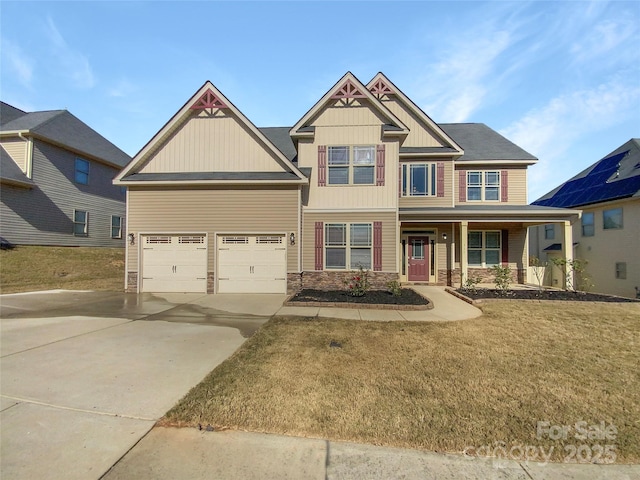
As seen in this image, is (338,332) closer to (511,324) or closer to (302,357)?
(302,357)

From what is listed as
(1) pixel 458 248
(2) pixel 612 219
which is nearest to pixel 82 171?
(1) pixel 458 248

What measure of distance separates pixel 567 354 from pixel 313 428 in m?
4.73

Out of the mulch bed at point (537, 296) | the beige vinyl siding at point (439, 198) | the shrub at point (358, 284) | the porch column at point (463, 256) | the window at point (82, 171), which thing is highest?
the window at point (82, 171)

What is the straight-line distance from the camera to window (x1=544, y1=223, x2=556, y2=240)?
63.6ft

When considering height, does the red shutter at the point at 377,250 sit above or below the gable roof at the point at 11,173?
below

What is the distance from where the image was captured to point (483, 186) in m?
14.4

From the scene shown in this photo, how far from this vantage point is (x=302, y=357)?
479cm

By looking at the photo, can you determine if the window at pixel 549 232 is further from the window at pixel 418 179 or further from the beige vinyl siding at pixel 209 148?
the beige vinyl siding at pixel 209 148

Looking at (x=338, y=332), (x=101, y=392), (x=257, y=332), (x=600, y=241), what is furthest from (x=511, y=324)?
(x=600, y=241)

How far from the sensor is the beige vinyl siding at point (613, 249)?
14.6 m

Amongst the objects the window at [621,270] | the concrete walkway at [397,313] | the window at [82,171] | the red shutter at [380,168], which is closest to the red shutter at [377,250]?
the red shutter at [380,168]

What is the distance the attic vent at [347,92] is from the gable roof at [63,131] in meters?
16.6

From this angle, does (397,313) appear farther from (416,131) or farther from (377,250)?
(416,131)

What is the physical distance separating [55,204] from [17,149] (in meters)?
3.26
